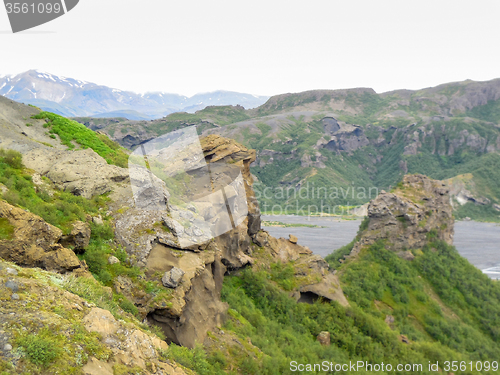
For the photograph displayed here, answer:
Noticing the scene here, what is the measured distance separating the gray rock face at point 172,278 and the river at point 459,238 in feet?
302

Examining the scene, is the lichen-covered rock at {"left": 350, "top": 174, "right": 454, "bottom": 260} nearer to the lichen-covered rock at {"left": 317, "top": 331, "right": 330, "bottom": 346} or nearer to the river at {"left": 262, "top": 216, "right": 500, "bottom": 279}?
the river at {"left": 262, "top": 216, "right": 500, "bottom": 279}

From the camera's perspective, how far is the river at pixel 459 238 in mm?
115150

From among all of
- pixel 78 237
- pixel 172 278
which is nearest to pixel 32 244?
pixel 78 237

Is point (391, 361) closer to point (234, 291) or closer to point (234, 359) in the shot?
point (234, 291)

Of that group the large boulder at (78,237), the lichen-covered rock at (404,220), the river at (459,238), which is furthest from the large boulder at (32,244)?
the river at (459,238)

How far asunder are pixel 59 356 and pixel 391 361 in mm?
37969

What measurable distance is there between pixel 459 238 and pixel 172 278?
6934 inches

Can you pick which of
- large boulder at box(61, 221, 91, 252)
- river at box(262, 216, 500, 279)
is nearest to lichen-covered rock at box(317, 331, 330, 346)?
large boulder at box(61, 221, 91, 252)

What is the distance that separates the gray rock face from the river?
9197cm

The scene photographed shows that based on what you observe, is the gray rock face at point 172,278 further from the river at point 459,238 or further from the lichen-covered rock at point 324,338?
the river at point 459,238

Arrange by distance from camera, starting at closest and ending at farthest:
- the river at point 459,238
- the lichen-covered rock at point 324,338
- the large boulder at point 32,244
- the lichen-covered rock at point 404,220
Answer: the large boulder at point 32,244
the lichen-covered rock at point 324,338
the lichen-covered rock at point 404,220
the river at point 459,238

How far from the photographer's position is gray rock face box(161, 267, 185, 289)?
1667 cm

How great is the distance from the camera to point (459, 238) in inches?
6004

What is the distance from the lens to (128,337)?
9.32m
